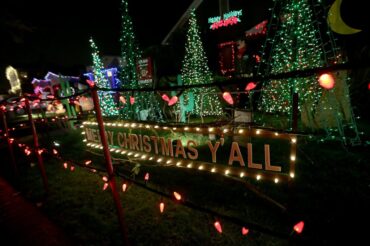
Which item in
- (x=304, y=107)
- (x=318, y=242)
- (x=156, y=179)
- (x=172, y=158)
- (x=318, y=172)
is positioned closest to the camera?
(x=318, y=242)

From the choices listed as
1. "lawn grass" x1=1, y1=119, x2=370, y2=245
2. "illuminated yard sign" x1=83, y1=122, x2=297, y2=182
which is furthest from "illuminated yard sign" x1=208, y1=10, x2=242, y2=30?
"illuminated yard sign" x1=83, y1=122, x2=297, y2=182

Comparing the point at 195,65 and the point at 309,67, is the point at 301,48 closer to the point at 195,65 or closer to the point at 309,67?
the point at 309,67

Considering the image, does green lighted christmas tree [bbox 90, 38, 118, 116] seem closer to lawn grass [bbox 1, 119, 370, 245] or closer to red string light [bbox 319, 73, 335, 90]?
lawn grass [bbox 1, 119, 370, 245]

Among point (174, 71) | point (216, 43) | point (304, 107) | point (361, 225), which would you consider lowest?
point (361, 225)

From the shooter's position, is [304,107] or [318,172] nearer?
[318,172]

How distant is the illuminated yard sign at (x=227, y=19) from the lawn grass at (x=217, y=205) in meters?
12.9

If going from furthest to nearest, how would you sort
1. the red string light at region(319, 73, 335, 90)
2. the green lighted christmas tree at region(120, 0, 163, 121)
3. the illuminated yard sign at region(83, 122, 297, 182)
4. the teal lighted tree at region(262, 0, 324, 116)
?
the green lighted christmas tree at region(120, 0, 163, 121) → the teal lighted tree at region(262, 0, 324, 116) → the illuminated yard sign at region(83, 122, 297, 182) → the red string light at region(319, 73, 335, 90)

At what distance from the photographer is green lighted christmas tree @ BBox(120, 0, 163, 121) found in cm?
1118

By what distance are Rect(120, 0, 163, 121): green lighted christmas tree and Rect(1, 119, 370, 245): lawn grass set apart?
20.5 feet

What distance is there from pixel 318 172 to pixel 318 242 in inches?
80.5

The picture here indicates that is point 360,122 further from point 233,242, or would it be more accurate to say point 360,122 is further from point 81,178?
point 81,178

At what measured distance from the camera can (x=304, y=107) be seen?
702cm

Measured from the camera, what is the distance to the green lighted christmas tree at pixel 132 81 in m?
11.2

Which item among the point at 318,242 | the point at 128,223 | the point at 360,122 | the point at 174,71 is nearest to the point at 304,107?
the point at 360,122
